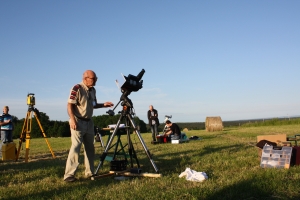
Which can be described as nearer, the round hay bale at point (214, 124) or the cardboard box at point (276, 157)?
the cardboard box at point (276, 157)

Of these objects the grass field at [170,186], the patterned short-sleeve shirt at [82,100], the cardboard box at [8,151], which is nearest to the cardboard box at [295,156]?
the grass field at [170,186]

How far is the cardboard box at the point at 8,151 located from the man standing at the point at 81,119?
509 cm

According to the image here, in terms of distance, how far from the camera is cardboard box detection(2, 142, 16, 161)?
396 inches

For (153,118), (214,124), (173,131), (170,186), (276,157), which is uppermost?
(153,118)

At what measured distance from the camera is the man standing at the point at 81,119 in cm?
566

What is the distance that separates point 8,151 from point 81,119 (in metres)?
5.45

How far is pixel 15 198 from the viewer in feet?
15.0

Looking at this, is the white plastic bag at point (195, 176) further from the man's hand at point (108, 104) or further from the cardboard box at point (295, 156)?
the cardboard box at point (295, 156)

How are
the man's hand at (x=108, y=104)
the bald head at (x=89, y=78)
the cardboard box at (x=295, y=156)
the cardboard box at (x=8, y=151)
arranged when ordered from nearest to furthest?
1. the bald head at (x=89, y=78)
2. the cardboard box at (x=295, y=156)
3. the man's hand at (x=108, y=104)
4. the cardboard box at (x=8, y=151)

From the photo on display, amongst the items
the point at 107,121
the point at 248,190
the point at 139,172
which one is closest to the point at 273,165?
the point at 248,190

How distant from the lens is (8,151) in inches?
400

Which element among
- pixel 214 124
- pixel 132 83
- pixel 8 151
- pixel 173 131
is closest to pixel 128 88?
pixel 132 83

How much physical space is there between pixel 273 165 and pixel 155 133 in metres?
9.85

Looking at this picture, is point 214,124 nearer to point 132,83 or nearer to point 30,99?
point 30,99
